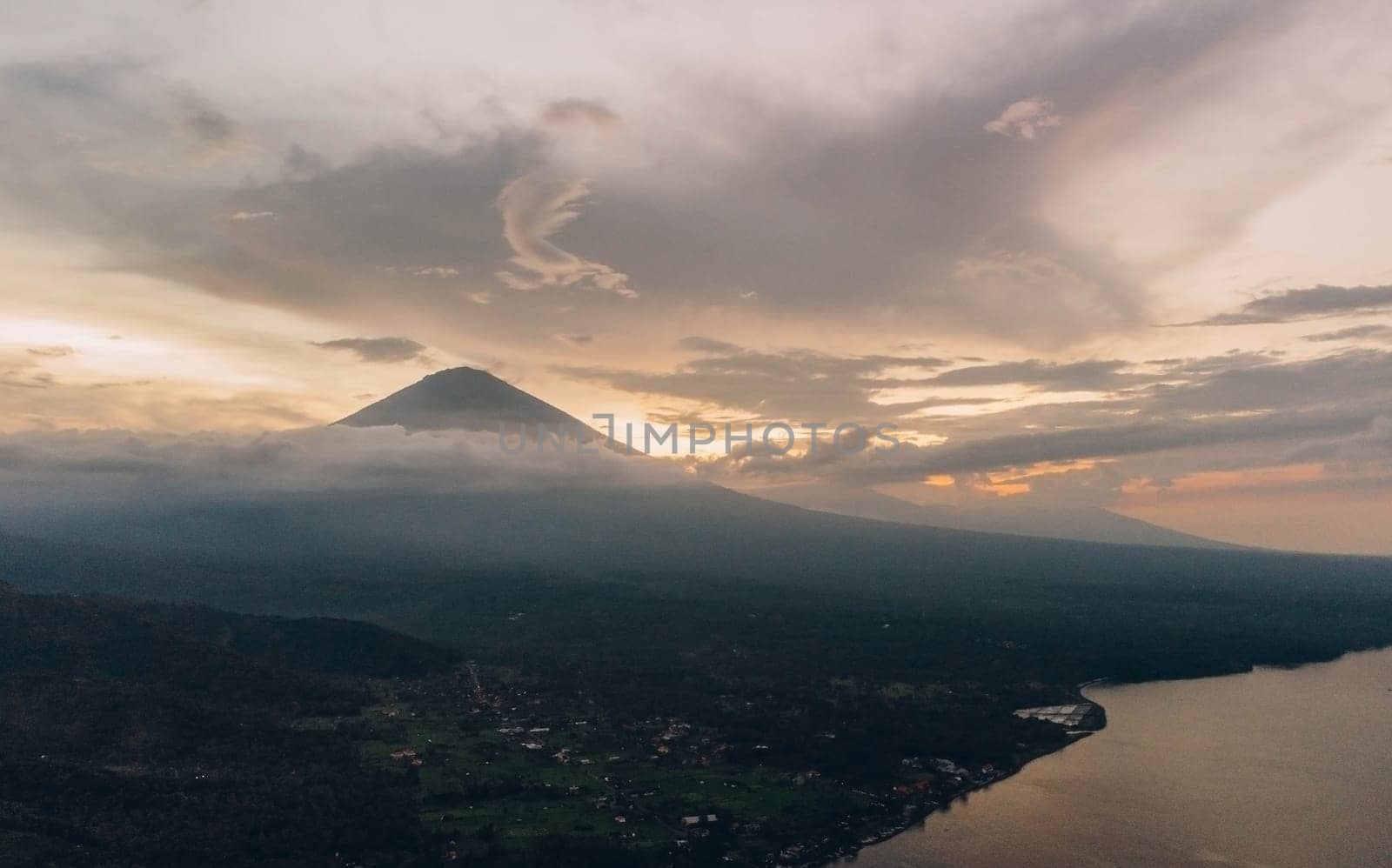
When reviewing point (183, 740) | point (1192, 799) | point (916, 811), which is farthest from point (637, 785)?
point (1192, 799)

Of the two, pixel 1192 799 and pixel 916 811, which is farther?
pixel 1192 799

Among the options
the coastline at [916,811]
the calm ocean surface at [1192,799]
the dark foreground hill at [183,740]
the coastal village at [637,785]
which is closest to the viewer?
the dark foreground hill at [183,740]

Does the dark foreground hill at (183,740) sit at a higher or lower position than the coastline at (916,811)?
higher

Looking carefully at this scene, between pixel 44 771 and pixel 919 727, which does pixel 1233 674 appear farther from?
pixel 44 771

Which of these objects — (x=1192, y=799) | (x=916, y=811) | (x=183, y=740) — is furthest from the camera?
(x=183, y=740)

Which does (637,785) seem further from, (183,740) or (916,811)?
(183,740)

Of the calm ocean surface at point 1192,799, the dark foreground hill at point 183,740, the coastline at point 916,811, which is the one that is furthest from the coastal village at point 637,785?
the dark foreground hill at point 183,740

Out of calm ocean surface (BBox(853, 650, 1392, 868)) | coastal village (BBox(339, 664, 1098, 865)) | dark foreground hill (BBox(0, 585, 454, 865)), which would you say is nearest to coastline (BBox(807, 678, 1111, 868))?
coastal village (BBox(339, 664, 1098, 865))

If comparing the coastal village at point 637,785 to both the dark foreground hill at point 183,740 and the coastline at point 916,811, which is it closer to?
the coastline at point 916,811

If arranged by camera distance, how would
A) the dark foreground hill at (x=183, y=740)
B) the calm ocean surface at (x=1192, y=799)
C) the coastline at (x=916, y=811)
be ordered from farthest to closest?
1. the calm ocean surface at (x=1192, y=799)
2. the coastline at (x=916, y=811)
3. the dark foreground hill at (x=183, y=740)
